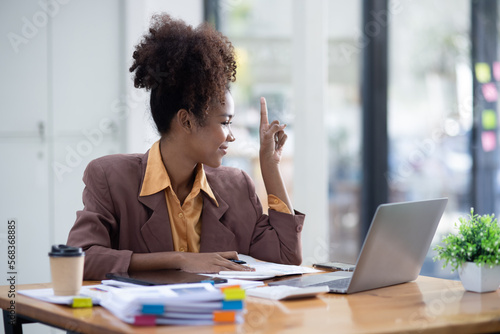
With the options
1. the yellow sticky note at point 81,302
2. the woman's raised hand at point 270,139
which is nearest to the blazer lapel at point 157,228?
the woman's raised hand at point 270,139

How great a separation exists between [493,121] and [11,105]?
7.89 ft

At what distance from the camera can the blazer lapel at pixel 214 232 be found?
212 cm

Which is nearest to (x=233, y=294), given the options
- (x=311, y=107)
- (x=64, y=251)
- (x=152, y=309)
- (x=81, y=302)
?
(x=152, y=309)

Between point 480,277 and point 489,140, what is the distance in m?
2.01

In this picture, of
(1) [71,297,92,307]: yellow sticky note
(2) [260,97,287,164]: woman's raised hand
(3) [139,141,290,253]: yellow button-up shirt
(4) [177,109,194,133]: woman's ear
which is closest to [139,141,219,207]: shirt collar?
(3) [139,141,290,253]: yellow button-up shirt

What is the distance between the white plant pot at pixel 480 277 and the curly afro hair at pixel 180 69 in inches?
36.0

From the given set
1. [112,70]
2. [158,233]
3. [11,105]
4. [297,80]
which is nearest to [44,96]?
[11,105]

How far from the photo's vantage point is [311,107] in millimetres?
3625

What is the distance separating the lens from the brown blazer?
1.89 meters

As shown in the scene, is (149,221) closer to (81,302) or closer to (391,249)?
(81,302)

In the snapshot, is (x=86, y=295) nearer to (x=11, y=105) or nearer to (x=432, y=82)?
(x=11, y=105)

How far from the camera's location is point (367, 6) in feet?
12.5

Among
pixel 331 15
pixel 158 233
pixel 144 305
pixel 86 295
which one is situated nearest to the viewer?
pixel 144 305

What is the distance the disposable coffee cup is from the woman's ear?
0.75m
